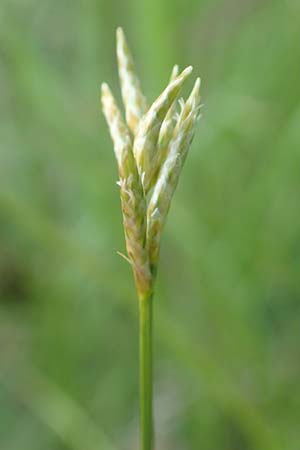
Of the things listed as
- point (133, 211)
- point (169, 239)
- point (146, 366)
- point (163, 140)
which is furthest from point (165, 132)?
point (169, 239)

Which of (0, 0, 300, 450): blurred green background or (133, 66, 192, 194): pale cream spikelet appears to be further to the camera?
(0, 0, 300, 450): blurred green background

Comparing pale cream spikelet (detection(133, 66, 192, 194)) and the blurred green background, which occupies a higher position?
pale cream spikelet (detection(133, 66, 192, 194))

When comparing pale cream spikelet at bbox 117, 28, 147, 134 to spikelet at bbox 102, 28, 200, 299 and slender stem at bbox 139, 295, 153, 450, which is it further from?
slender stem at bbox 139, 295, 153, 450

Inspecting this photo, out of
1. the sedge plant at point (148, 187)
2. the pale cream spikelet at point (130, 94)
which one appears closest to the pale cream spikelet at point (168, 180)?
the sedge plant at point (148, 187)

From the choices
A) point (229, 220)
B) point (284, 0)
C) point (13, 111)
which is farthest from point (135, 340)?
point (284, 0)

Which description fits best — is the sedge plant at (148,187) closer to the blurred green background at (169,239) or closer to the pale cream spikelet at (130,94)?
the pale cream spikelet at (130,94)

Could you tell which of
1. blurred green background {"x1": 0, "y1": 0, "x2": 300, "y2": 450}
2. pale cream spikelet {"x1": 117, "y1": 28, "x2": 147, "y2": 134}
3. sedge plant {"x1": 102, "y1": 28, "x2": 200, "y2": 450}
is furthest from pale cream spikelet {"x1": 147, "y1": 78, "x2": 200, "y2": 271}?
blurred green background {"x1": 0, "y1": 0, "x2": 300, "y2": 450}

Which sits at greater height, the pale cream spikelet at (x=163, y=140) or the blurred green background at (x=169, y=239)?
the pale cream spikelet at (x=163, y=140)
